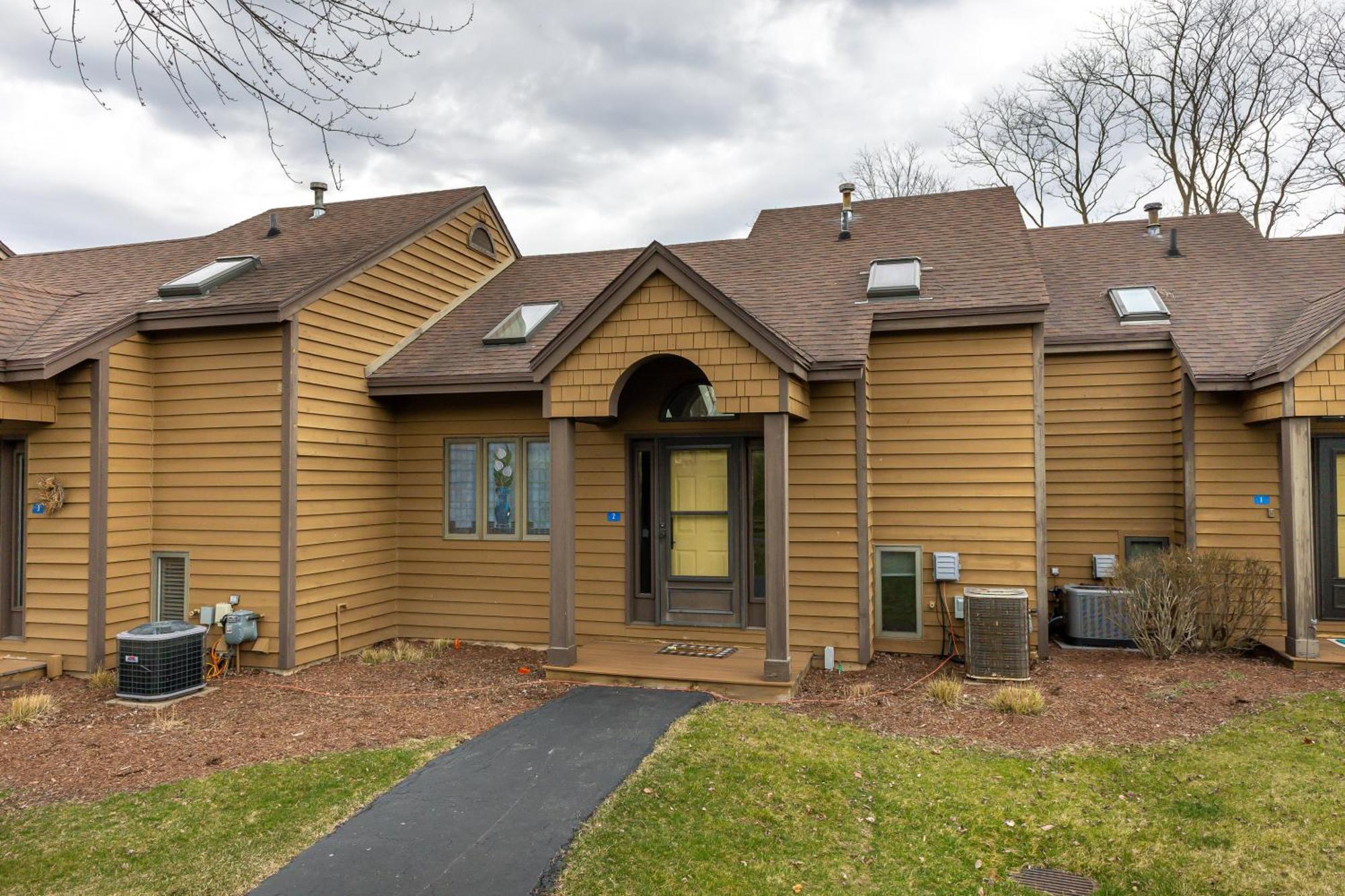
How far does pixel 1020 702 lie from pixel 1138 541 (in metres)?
4.17

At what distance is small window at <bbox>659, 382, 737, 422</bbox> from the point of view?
891cm

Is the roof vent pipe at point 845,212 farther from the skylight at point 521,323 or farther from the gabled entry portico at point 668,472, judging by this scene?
the skylight at point 521,323

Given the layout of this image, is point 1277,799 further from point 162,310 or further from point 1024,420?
point 162,310

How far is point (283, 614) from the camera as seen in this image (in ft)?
26.9

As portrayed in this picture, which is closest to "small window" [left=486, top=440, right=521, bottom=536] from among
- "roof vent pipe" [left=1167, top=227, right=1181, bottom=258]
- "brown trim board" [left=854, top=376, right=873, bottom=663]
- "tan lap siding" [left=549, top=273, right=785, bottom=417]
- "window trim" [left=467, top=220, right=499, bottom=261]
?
"tan lap siding" [left=549, top=273, right=785, bottom=417]

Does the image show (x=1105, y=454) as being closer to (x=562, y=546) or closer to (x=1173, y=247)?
(x=1173, y=247)

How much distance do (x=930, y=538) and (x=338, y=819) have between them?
6.36 m

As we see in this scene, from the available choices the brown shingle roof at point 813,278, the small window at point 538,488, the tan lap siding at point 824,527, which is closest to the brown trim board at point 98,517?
the brown shingle roof at point 813,278

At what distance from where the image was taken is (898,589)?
879 centimetres

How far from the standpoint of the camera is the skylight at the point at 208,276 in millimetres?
8758

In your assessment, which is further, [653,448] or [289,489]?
[653,448]

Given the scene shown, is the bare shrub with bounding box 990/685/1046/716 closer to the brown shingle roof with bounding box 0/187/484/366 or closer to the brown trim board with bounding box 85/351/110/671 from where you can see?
the brown shingle roof with bounding box 0/187/484/366

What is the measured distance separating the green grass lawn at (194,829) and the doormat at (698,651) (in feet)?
10.5

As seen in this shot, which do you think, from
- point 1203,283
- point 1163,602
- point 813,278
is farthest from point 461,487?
point 1203,283
